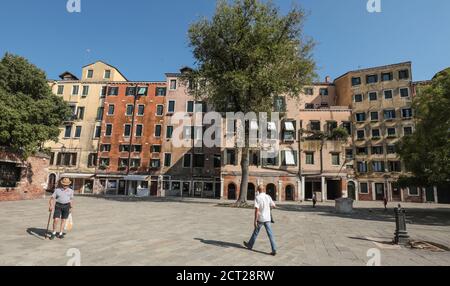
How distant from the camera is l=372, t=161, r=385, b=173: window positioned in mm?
40031

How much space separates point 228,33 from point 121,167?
26.1 m

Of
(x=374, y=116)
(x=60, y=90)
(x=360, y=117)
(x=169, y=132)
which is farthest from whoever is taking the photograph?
(x=60, y=90)

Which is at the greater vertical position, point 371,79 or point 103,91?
point 371,79

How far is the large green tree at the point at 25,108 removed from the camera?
21219mm

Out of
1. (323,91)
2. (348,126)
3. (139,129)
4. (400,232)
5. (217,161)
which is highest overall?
(323,91)

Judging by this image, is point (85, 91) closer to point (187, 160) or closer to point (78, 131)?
point (78, 131)

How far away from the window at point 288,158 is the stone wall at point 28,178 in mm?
25499

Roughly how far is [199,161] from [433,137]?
27.5 m

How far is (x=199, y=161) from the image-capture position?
1604 inches

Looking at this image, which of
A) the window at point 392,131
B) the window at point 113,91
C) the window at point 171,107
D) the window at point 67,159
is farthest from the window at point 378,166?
the window at point 67,159

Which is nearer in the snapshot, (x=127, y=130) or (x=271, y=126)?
(x=271, y=126)

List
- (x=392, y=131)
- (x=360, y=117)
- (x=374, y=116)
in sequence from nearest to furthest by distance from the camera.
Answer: (x=392, y=131), (x=374, y=116), (x=360, y=117)

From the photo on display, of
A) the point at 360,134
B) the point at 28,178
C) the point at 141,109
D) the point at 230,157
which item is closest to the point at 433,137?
the point at 230,157

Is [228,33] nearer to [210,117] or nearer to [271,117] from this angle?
[271,117]
